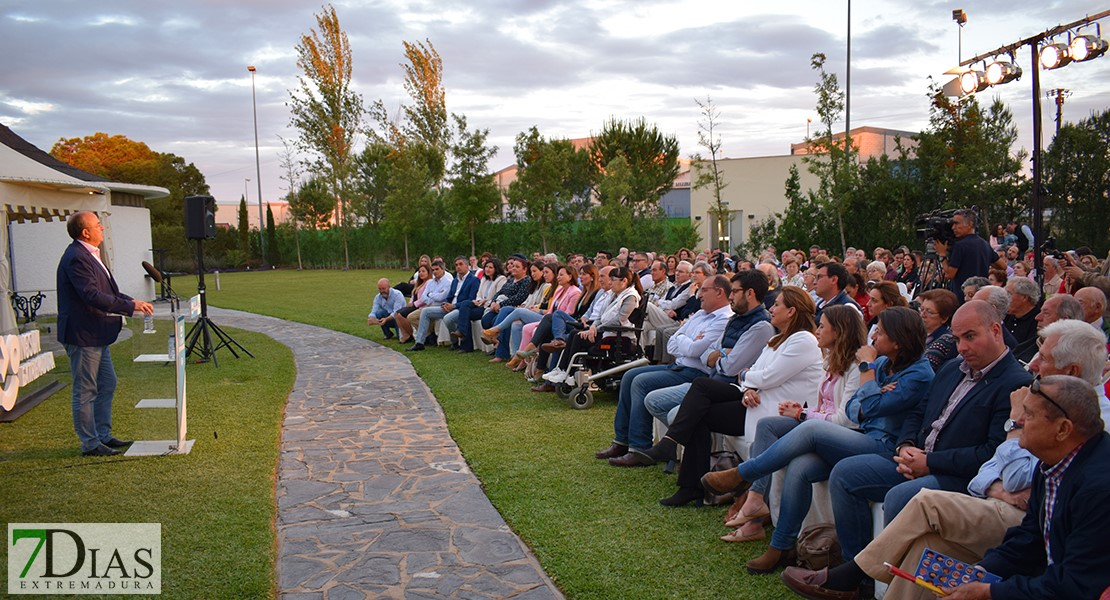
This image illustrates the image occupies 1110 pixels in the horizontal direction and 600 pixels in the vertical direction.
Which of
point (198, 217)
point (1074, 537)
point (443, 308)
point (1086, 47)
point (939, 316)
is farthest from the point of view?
point (443, 308)

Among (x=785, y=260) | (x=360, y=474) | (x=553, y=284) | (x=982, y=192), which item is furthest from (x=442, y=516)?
(x=982, y=192)

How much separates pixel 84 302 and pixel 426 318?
6806 millimetres

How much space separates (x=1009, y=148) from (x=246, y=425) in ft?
64.6

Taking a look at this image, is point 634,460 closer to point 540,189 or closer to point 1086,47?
point 1086,47

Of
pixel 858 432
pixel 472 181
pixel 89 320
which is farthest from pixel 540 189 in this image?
pixel 858 432

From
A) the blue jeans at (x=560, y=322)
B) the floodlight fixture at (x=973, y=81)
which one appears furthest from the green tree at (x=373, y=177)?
the blue jeans at (x=560, y=322)

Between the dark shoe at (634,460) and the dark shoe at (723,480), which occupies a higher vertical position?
the dark shoe at (723,480)

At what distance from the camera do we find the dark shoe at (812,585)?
11.8 ft

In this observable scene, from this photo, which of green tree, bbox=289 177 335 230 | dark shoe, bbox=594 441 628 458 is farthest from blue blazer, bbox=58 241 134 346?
green tree, bbox=289 177 335 230

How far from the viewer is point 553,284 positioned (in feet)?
35.5

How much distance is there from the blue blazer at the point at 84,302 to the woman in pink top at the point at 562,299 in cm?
461

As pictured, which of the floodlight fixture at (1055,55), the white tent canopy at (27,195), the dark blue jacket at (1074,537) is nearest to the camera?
the dark blue jacket at (1074,537)

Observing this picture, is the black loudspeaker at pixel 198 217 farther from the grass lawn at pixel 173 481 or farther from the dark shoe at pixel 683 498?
the dark shoe at pixel 683 498

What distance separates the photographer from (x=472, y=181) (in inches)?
1342
